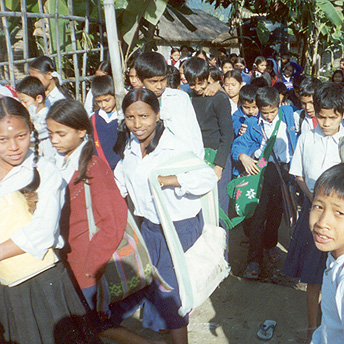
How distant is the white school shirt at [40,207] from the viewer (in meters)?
1.76

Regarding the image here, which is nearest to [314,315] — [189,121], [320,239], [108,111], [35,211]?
[320,239]

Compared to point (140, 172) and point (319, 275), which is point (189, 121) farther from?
point (319, 275)

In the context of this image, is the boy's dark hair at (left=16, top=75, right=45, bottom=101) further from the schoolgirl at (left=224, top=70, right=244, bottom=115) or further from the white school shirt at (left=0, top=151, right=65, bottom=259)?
the schoolgirl at (left=224, top=70, right=244, bottom=115)

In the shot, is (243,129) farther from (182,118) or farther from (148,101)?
(148,101)

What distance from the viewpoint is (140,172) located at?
2.39 meters

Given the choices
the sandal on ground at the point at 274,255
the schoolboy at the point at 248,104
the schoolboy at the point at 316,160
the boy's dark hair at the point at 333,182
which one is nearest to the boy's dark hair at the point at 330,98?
the schoolboy at the point at 316,160

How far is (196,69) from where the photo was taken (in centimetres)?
346

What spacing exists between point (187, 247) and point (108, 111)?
155 centimetres

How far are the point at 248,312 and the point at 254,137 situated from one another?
59.3 inches

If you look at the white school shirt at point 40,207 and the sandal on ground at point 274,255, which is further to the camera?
the sandal on ground at point 274,255

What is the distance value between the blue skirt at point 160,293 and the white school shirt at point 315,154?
31.6 inches

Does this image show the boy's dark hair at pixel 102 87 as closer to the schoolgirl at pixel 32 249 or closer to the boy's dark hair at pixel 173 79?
the boy's dark hair at pixel 173 79

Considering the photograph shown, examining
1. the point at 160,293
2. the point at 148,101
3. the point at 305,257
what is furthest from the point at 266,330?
the point at 148,101

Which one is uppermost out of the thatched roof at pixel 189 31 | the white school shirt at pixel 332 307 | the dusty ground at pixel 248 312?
the thatched roof at pixel 189 31
